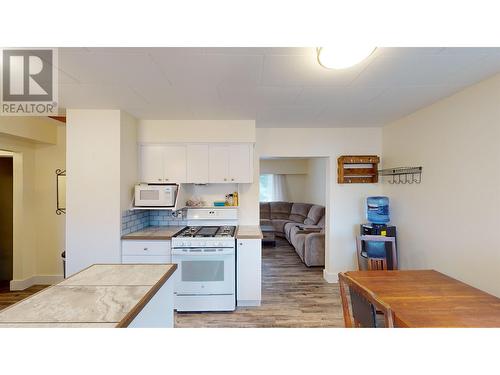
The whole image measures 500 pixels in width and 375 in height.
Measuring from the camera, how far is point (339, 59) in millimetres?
1517

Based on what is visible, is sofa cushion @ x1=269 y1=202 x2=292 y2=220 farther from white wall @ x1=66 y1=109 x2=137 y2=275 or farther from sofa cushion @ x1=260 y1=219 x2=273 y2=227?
white wall @ x1=66 y1=109 x2=137 y2=275

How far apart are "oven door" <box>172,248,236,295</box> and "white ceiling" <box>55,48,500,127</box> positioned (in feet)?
5.64

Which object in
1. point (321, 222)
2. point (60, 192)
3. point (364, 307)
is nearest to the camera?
point (364, 307)

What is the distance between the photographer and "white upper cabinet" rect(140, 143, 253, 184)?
3188 millimetres

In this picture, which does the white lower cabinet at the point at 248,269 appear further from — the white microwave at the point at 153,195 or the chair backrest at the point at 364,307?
the chair backrest at the point at 364,307

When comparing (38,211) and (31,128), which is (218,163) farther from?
(38,211)

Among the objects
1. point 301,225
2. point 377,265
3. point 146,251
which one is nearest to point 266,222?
point 301,225

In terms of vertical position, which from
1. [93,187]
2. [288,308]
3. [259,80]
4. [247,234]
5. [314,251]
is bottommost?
[288,308]

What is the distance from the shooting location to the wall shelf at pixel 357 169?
137 inches

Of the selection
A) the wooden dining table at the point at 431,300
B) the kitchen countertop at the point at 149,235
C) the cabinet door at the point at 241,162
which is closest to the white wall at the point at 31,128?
the kitchen countertop at the point at 149,235

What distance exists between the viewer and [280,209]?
7.20m

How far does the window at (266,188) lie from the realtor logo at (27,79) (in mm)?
5978

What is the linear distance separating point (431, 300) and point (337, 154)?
249 cm
